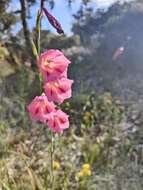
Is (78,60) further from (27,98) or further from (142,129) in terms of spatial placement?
(142,129)

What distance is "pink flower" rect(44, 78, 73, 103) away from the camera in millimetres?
2293

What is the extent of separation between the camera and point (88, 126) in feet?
20.2

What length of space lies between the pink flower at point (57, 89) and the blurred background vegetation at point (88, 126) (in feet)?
2.68

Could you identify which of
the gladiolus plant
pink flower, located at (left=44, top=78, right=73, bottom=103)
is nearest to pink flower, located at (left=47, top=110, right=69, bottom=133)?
the gladiolus plant

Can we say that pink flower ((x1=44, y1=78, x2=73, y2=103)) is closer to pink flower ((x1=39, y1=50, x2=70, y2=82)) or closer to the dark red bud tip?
pink flower ((x1=39, y1=50, x2=70, y2=82))

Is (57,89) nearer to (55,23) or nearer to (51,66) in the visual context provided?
(51,66)

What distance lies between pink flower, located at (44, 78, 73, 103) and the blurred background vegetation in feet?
2.68

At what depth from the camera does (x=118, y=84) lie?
8.95m

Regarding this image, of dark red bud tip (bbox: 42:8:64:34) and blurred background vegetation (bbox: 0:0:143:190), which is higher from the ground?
dark red bud tip (bbox: 42:8:64:34)

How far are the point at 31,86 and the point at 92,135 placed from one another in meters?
3.15

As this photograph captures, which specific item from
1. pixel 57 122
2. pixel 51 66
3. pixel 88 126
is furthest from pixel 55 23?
pixel 88 126

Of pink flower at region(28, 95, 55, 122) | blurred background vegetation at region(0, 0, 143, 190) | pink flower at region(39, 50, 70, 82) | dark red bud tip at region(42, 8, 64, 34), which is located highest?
dark red bud tip at region(42, 8, 64, 34)

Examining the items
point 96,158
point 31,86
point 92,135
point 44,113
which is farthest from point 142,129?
point 44,113

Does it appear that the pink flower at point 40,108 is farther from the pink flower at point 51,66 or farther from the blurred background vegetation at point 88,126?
the blurred background vegetation at point 88,126
